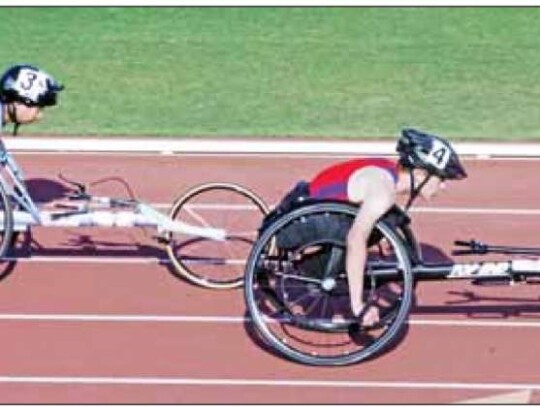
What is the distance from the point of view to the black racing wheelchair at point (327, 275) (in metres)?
8.73

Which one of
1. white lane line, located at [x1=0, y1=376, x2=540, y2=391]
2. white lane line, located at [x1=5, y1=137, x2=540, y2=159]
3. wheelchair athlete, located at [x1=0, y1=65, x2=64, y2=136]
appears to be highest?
wheelchair athlete, located at [x1=0, y1=65, x2=64, y2=136]

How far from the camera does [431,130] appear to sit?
52.0ft

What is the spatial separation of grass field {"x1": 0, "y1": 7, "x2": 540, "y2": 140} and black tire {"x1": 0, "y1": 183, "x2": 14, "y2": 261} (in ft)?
18.3

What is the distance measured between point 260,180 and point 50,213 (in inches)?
143

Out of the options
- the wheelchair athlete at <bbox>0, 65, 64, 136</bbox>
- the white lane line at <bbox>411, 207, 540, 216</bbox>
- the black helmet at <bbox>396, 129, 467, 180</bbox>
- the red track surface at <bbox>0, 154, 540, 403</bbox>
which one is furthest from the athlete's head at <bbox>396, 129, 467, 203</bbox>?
the white lane line at <bbox>411, 207, 540, 216</bbox>

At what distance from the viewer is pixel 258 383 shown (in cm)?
862

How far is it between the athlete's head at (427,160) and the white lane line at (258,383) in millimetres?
1025

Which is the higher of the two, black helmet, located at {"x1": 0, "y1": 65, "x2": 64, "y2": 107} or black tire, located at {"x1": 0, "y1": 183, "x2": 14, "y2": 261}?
black helmet, located at {"x1": 0, "y1": 65, "x2": 64, "y2": 107}

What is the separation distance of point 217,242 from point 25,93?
1.53m

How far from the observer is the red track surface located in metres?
8.51

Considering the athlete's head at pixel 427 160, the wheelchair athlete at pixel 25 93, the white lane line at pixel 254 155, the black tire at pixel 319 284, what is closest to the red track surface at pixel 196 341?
the black tire at pixel 319 284

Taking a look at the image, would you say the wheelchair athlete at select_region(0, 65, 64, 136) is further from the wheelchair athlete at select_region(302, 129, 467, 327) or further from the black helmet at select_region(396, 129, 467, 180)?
the black helmet at select_region(396, 129, 467, 180)

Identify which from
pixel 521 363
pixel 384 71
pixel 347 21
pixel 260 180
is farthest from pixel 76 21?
pixel 521 363

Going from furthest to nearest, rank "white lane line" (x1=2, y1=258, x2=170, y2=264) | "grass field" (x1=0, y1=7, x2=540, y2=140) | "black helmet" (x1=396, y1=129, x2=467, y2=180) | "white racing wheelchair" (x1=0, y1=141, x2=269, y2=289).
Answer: "grass field" (x1=0, y1=7, x2=540, y2=140), "white lane line" (x1=2, y1=258, x2=170, y2=264), "white racing wheelchair" (x1=0, y1=141, x2=269, y2=289), "black helmet" (x1=396, y1=129, x2=467, y2=180)
